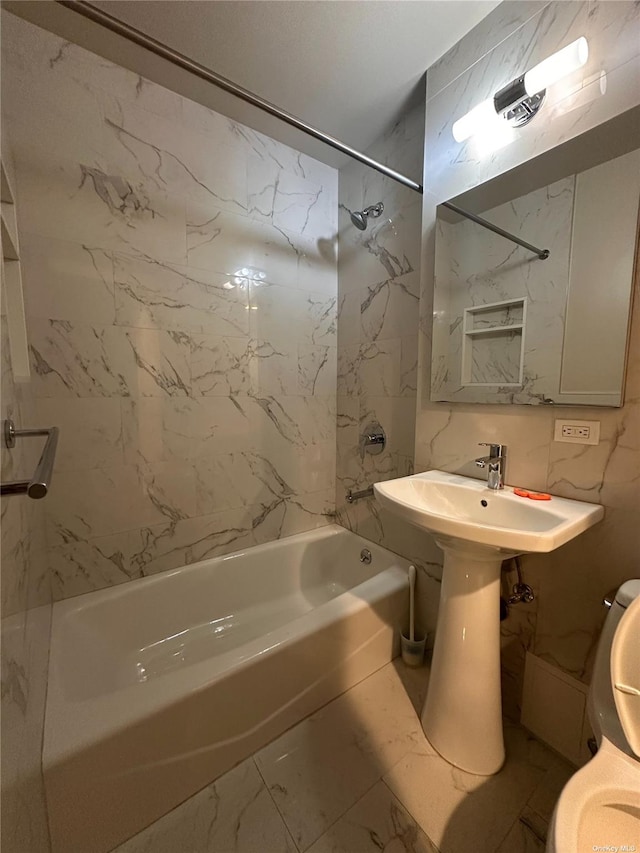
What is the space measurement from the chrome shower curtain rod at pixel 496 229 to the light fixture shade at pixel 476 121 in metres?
0.20

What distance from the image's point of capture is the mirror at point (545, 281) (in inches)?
36.4

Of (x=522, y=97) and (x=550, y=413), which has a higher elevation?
(x=522, y=97)

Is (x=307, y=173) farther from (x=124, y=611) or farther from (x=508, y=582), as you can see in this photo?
(x=124, y=611)

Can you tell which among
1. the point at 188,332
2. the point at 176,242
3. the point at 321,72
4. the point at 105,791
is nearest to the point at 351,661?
the point at 105,791

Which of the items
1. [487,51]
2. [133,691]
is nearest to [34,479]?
[133,691]

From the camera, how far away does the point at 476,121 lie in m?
1.15

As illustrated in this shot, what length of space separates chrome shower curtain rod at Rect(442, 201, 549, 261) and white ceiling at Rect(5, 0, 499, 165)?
54 cm

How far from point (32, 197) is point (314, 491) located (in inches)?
69.9

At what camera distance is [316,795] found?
1017 mm

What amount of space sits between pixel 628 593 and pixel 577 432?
1.43 feet

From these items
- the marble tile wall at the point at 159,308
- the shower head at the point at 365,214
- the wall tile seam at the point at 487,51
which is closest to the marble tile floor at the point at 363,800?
the marble tile wall at the point at 159,308

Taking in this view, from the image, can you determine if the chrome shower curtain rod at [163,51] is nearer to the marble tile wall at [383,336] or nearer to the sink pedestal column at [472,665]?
the marble tile wall at [383,336]

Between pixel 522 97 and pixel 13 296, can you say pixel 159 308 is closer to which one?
pixel 13 296

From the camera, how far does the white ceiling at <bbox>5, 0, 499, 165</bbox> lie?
110 centimetres
